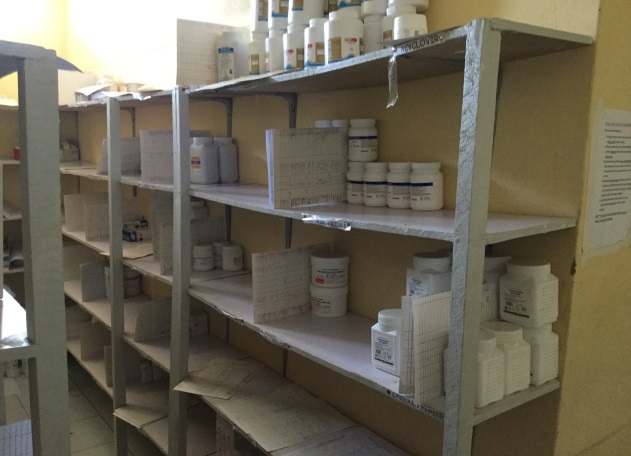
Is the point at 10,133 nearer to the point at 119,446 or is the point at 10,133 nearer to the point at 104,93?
the point at 104,93

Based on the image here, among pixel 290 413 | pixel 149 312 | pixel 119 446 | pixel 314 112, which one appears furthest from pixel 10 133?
pixel 290 413

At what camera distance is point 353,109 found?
192cm

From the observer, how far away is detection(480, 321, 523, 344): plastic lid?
125 centimetres

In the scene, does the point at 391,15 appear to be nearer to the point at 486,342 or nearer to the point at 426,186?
the point at 426,186

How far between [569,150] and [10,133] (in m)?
4.26

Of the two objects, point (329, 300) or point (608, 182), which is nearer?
point (608, 182)

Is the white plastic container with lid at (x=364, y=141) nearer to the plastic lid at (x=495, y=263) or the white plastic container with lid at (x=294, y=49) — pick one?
the white plastic container with lid at (x=294, y=49)

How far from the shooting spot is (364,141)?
172 centimetres

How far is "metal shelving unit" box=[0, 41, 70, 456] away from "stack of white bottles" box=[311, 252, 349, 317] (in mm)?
985

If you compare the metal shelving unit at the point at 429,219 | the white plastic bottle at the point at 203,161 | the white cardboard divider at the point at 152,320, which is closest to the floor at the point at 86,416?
the white cardboard divider at the point at 152,320

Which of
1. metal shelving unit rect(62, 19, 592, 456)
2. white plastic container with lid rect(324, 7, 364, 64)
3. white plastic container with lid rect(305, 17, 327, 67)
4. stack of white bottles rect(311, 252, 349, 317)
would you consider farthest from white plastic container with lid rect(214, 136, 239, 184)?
white plastic container with lid rect(324, 7, 364, 64)

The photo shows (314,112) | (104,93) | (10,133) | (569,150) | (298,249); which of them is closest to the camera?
(569,150)

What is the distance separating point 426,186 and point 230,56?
113cm

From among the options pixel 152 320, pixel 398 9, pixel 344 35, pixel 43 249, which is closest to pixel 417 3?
pixel 398 9
